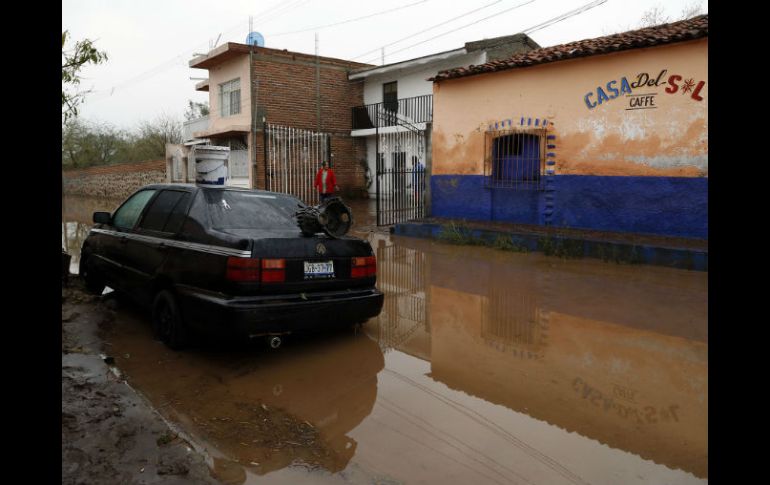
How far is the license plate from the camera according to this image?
4.64 metres

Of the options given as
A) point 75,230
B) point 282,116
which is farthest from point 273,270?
point 282,116

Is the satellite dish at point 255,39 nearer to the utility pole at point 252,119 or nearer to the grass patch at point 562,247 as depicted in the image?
the utility pole at point 252,119

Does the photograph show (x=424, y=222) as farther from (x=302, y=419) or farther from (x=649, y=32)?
(x=302, y=419)

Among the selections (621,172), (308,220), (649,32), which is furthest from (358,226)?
(308,220)

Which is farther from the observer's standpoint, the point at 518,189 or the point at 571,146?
the point at 518,189

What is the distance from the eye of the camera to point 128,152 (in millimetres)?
38188

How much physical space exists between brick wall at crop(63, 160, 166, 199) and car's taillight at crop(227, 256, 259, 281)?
75.7 feet

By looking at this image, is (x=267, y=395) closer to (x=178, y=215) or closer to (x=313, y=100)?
(x=178, y=215)

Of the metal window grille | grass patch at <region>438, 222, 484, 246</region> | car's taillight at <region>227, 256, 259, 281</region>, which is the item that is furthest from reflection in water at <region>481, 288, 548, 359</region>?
the metal window grille

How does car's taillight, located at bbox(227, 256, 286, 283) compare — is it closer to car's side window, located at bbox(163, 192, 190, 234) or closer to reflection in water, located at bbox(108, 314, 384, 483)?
reflection in water, located at bbox(108, 314, 384, 483)

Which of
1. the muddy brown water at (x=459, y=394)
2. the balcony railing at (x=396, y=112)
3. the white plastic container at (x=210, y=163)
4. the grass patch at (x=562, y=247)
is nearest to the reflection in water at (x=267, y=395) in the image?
the muddy brown water at (x=459, y=394)

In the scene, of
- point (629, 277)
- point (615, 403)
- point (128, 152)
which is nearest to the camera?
point (615, 403)
